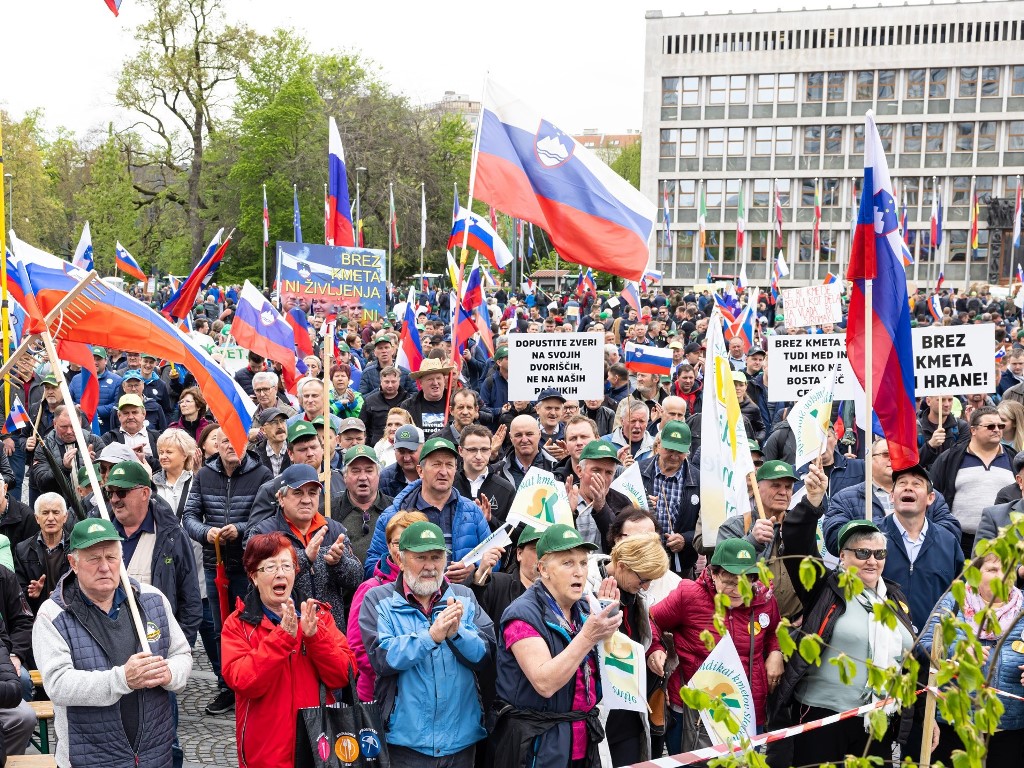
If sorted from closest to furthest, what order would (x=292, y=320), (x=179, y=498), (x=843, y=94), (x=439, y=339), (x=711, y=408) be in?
1. (x=711, y=408)
2. (x=179, y=498)
3. (x=292, y=320)
4. (x=439, y=339)
5. (x=843, y=94)

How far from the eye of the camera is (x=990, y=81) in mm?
66812

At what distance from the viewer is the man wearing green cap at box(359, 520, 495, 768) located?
188 inches

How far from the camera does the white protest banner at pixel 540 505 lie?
19.1 feet

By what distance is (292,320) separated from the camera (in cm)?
1441

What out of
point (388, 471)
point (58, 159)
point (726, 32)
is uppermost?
point (726, 32)

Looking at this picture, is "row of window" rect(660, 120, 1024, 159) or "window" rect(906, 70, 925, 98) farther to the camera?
"window" rect(906, 70, 925, 98)

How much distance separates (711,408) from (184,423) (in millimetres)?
5516

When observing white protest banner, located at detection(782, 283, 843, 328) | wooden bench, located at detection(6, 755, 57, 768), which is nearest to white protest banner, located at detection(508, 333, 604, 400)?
wooden bench, located at detection(6, 755, 57, 768)

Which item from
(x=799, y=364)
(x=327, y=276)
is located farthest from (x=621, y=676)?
(x=327, y=276)

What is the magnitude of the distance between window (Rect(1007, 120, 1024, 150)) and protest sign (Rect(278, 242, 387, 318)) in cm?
5899

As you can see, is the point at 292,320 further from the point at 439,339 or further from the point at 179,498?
the point at 179,498

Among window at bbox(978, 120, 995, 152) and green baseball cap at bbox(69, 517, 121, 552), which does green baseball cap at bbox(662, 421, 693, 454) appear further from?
window at bbox(978, 120, 995, 152)

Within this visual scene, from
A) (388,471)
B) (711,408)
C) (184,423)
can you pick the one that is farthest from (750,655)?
(184,423)

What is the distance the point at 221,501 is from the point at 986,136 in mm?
67679
